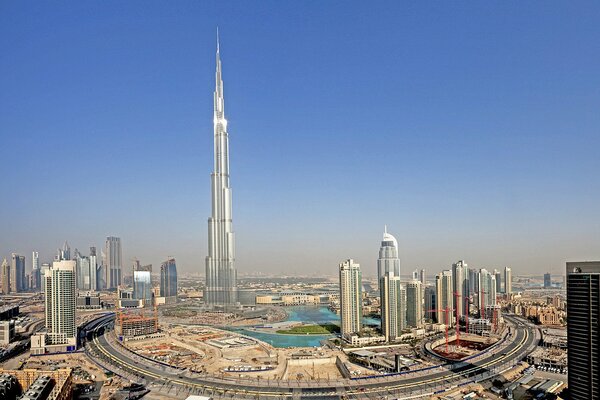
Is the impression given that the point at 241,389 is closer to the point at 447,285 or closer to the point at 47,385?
the point at 47,385

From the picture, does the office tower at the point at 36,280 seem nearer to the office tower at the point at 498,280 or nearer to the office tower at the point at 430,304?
the office tower at the point at 430,304

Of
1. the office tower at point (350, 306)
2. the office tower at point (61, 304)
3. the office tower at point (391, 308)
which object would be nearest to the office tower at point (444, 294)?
the office tower at point (391, 308)

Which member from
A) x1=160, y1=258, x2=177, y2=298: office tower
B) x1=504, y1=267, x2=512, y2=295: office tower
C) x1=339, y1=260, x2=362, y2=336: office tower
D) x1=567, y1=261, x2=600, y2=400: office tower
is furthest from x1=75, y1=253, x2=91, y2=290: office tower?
x1=567, y1=261, x2=600, y2=400: office tower

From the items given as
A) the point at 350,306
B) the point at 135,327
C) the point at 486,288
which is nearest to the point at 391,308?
the point at 350,306

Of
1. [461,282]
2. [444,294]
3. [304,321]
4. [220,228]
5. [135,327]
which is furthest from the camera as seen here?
[220,228]

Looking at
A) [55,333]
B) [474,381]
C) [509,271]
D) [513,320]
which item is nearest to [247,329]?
[55,333]

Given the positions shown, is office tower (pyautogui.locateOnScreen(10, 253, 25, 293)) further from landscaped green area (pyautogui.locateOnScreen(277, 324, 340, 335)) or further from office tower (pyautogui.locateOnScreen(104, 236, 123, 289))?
landscaped green area (pyautogui.locateOnScreen(277, 324, 340, 335))

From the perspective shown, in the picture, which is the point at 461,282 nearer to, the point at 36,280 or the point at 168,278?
the point at 168,278
